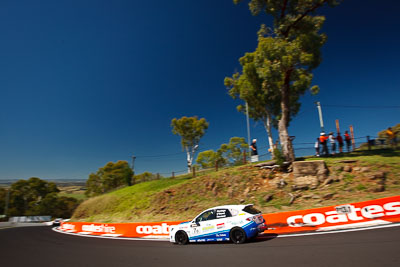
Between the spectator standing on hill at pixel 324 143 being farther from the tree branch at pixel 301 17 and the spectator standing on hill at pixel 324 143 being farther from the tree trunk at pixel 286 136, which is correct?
the tree branch at pixel 301 17

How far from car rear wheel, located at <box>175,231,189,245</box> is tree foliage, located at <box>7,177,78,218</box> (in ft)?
167

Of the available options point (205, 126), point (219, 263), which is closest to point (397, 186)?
point (219, 263)

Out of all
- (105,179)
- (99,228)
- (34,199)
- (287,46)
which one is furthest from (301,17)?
(34,199)

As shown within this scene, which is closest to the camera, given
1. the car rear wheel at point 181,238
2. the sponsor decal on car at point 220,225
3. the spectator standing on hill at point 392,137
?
the sponsor decal on car at point 220,225

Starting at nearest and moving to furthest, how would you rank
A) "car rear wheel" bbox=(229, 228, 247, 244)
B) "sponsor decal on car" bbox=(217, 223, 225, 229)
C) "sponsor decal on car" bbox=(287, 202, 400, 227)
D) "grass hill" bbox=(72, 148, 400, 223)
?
"car rear wheel" bbox=(229, 228, 247, 244)
"sponsor decal on car" bbox=(287, 202, 400, 227)
"sponsor decal on car" bbox=(217, 223, 225, 229)
"grass hill" bbox=(72, 148, 400, 223)

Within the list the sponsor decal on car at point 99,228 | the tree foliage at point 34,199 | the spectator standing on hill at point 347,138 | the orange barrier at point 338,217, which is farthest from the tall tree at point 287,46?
the tree foliage at point 34,199

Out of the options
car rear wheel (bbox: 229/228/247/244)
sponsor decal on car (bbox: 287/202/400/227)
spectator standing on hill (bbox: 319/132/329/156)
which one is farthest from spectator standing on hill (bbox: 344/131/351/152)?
car rear wheel (bbox: 229/228/247/244)

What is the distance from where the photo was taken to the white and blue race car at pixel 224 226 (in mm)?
8164

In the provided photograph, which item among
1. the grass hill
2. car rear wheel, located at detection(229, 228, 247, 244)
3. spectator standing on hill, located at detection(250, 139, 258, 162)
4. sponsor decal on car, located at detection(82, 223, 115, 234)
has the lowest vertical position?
sponsor decal on car, located at detection(82, 223, 115, 234)

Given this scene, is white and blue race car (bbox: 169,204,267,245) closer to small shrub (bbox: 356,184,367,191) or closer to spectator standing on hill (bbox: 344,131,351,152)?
small shrub (bbox: 356,184,367,191)

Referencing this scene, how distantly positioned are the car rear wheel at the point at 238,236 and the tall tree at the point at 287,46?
10491mm

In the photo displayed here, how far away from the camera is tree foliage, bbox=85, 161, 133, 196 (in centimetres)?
5181

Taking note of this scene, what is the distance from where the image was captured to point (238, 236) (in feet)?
27.2

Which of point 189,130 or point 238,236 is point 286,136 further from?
point 189,130
